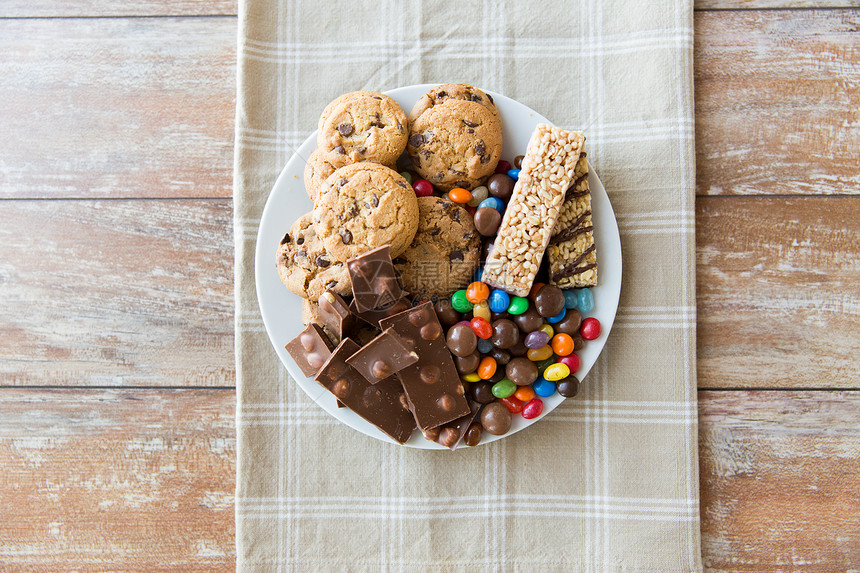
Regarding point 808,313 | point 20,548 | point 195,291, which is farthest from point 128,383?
point 808,313

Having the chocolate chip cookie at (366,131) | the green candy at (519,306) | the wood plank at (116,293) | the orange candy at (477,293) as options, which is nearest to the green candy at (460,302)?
the orange candy at (477,293)

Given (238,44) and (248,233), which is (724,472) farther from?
(238,44)

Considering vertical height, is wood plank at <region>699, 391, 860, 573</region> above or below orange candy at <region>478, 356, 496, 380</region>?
below

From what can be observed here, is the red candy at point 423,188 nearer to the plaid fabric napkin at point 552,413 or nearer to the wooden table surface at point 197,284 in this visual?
the plaid fabric napkin at point 552,413

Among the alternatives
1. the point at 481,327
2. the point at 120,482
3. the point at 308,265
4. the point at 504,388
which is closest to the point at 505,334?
the point at 481,327

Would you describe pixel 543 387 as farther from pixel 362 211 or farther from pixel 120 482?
pixel 120 482

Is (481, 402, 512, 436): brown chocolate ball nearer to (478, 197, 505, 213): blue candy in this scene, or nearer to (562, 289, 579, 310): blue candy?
(562, 289, 579, 310): blue candy

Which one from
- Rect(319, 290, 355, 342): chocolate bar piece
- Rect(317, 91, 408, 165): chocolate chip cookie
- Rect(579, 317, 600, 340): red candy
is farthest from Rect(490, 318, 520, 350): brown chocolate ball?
Rect(317, 91, 408, 165): chocolate chip cookie
